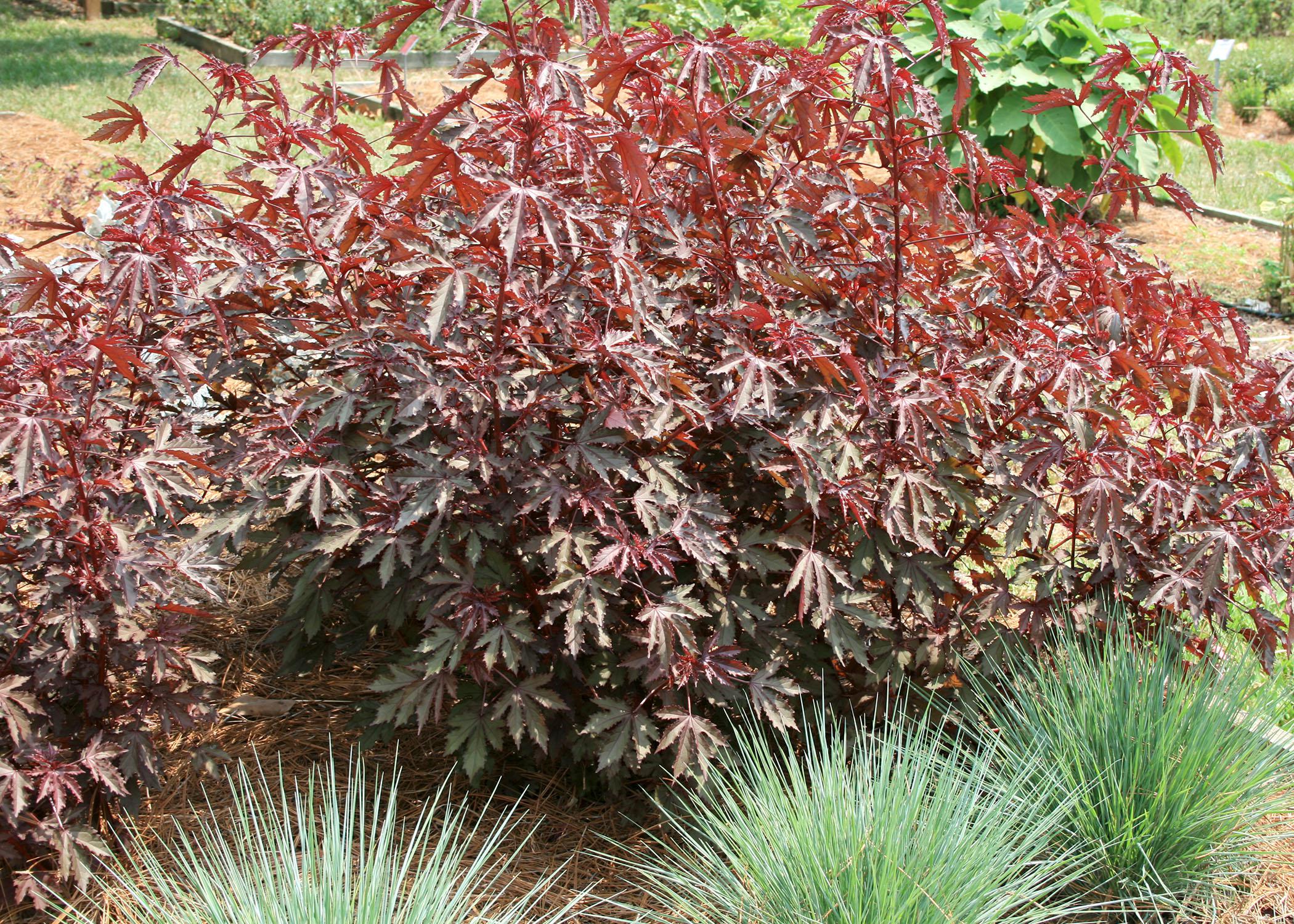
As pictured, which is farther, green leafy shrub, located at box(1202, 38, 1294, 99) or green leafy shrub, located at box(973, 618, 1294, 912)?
green leafy shrub, located at box(1202, 38, 1294, 99)

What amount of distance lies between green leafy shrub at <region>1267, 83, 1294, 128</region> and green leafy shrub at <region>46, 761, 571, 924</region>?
1208 centimetres

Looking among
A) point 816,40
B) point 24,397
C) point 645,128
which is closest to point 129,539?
point 24,397

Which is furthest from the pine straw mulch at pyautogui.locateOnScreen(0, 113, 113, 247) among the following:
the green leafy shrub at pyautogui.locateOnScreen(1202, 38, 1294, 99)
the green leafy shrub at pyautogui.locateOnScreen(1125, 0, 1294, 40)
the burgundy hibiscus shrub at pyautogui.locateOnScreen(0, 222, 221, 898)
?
the green leafy shrub at pyautogui.locateOnScreen(1125, 0, 1294, 40)

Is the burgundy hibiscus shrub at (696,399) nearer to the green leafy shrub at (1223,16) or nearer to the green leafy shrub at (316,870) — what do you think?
the green leafy shrub at (316,870)

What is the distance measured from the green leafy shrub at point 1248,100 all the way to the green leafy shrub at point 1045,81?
5507mm

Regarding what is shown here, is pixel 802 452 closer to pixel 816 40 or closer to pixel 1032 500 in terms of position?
pixel 1032 500

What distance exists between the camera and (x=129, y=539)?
2.14 meters

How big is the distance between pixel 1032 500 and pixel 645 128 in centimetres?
120

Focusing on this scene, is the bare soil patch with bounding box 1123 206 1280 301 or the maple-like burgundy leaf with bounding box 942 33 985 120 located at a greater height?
the maple-like burgundy leaf with bounding box 942 33 985 120

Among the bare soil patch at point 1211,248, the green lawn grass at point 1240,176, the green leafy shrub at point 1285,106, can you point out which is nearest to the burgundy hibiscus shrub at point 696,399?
the bare soil patch at point 1211,248

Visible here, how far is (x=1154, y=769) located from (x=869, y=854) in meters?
0.74

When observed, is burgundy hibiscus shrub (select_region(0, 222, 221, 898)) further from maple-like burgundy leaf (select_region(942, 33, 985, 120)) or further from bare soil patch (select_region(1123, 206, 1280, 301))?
bare soil patch (select_region(1123, 206, 1280, 301))

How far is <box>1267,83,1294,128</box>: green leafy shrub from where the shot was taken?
1143 centimetres

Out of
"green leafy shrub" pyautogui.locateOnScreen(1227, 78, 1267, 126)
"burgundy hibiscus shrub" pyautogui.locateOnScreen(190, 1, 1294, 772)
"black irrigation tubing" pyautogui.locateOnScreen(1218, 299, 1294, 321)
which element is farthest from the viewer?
"green leafy shrub" pyautogui.locateOnScreen(1227, 78, 1267, 126)
